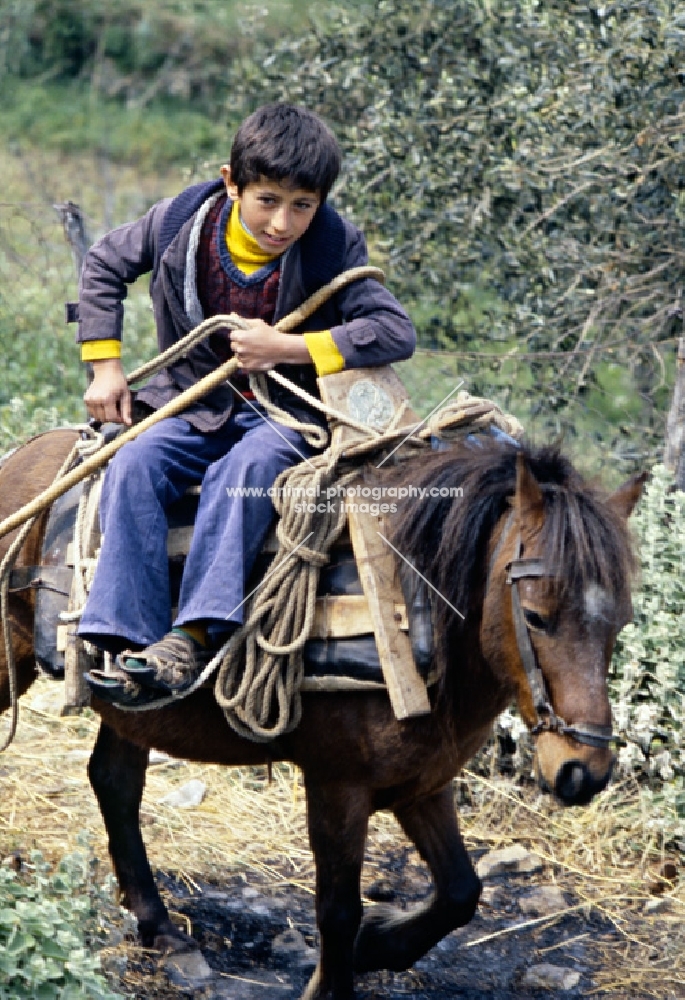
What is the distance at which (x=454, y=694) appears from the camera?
10.3 feet

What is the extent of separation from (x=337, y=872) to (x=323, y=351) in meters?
1.34

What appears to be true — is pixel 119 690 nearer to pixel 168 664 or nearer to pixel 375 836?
pixel 168 664

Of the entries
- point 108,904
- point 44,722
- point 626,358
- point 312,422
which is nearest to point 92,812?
point 44,722

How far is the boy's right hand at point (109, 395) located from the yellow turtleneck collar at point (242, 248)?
17.2 inches

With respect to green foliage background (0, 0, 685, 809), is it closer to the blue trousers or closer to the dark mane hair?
the dark mane hair

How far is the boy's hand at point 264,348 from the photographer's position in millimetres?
3223

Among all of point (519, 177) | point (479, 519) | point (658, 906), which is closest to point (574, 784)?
point (479, 519)

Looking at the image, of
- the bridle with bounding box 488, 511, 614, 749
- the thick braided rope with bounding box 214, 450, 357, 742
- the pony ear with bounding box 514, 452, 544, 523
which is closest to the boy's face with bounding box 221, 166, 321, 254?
the thick braided rope with bounding box 214, 450, 357, 742

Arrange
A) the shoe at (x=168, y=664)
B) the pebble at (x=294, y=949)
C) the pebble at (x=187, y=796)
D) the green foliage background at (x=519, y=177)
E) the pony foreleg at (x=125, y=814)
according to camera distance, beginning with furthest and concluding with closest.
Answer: the green foliage background at (x=519, y=177) < the pebble at (x=187, y=796) < the pony foreleg at (x=125, y=814) < the pebble at (x=294, y=949) < the shoe at (x=168, y=664)

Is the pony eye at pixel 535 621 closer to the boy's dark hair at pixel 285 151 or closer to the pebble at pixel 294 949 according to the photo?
the boy's dark hair at pixel 285 151

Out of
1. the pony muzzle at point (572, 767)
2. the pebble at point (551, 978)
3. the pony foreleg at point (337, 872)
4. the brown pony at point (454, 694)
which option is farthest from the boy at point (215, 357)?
the pebble at point (551, 978)

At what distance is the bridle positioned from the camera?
2.73 metres

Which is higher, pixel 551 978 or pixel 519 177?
pixel 519 177

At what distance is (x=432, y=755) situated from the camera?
123 inches
